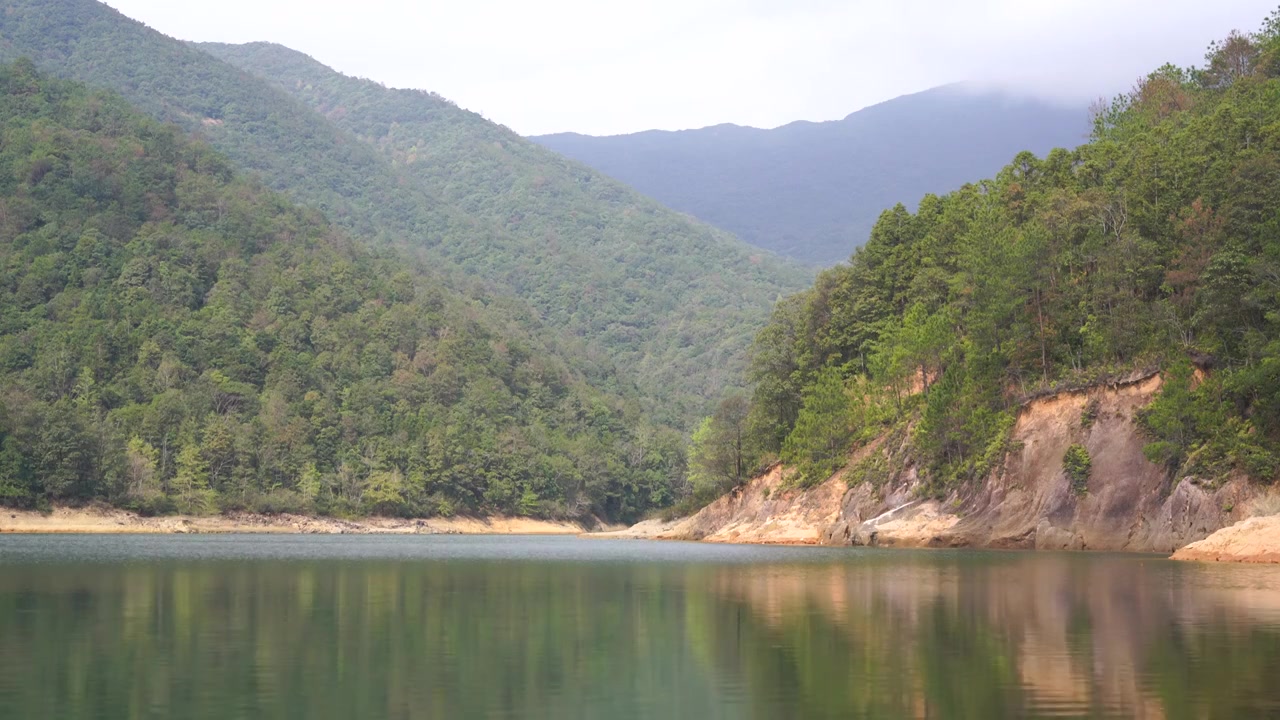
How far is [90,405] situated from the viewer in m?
149

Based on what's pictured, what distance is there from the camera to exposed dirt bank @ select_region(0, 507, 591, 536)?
122 meters

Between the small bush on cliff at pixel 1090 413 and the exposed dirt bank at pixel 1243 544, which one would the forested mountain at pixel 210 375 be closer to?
the small bush on cliff at pixel 1090 413

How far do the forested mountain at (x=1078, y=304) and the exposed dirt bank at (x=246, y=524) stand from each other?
189 feet

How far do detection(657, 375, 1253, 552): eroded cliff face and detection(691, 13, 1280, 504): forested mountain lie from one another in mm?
1034

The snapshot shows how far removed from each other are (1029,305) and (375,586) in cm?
4984

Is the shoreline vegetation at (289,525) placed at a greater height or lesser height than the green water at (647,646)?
lesser

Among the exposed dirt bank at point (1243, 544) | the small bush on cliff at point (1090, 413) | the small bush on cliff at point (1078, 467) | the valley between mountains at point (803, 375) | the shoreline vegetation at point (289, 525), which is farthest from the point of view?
the shoreline vegetation at point (289, 525)

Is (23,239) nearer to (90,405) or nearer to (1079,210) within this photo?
(90,405)

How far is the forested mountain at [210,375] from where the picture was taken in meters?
145

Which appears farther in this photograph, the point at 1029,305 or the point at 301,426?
the point at 301,426

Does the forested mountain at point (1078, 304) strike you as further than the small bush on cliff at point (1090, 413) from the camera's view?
No

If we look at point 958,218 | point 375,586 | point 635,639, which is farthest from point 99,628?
point 958,218

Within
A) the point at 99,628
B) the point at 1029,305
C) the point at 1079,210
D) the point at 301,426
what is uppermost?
the point at 1079,210

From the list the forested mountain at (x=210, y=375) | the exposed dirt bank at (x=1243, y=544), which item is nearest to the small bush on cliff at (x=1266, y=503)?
the exposed dirt bank at (x=1243, y=544)
